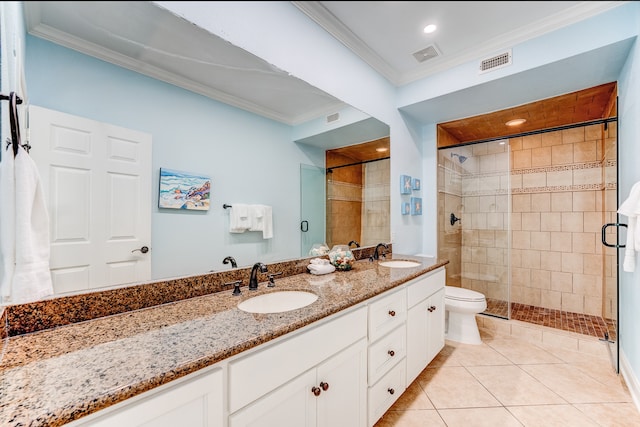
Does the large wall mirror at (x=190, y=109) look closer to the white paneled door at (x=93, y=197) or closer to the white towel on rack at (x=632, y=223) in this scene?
the white paneled door at (x=93, y=197)

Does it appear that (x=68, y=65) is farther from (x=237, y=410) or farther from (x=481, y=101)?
(x=481, y=101)

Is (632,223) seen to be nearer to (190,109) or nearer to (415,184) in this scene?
(415,184)

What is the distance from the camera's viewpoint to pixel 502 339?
247cm

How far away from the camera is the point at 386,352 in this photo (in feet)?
4.64

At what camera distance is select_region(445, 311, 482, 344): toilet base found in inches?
94.6

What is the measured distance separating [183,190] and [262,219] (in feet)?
1.44

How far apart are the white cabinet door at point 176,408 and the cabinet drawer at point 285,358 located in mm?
52

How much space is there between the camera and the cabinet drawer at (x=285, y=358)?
0.78m

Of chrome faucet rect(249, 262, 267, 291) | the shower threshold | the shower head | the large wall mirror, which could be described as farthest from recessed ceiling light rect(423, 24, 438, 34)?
the shower threshold

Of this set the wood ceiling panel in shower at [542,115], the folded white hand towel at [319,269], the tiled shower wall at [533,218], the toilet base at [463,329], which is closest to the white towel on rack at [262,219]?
the folded white hand towel at [319,269]

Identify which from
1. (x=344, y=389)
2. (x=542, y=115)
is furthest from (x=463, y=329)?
(x=542, y=115)

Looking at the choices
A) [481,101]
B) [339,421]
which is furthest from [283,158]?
[481,101]

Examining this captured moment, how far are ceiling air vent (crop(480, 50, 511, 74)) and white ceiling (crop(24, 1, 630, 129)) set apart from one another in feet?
0.57

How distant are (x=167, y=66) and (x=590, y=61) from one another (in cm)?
235
